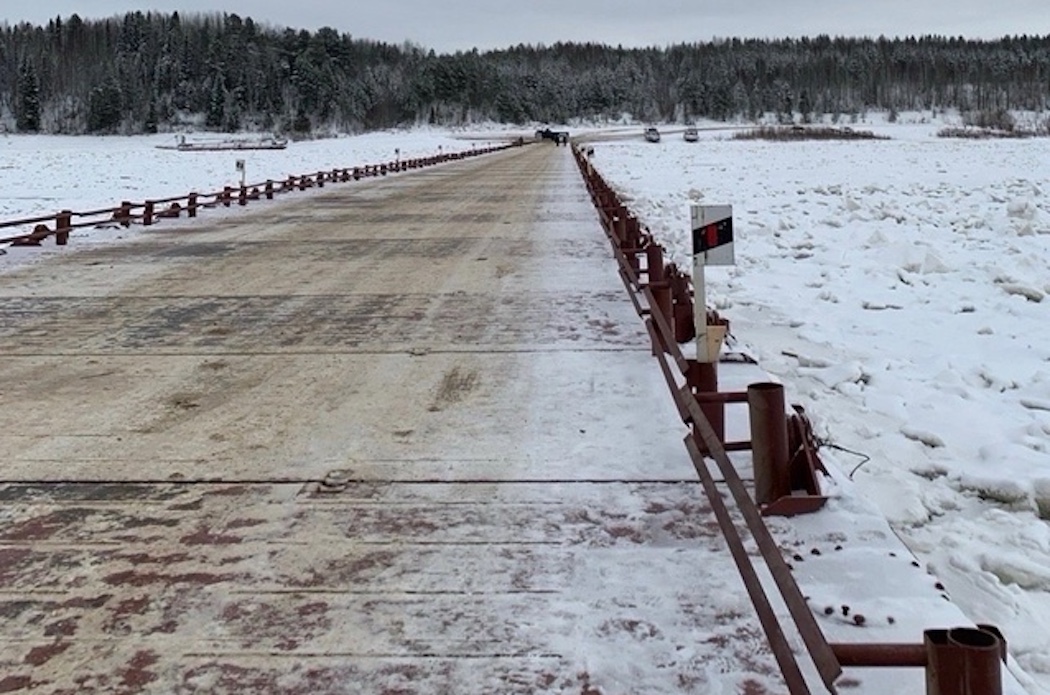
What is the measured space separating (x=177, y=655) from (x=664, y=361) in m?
3.42

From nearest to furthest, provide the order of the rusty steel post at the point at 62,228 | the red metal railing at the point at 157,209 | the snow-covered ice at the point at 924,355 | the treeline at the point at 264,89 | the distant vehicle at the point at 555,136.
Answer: the snow-covered ice at the point at 924,355 < the red metal railing at the point at 157,209 < the rusty steel post at the point at 62,228 < the distant vehicle at the point at 555,136 < the treeline at the point at 264,89

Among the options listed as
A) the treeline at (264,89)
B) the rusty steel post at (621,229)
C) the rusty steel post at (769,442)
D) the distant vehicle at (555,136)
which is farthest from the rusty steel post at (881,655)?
the treeline at (264,89)

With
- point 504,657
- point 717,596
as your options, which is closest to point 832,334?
point 717,596

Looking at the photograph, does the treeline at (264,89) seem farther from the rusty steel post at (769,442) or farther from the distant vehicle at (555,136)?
the rusty steel post at (769,442)

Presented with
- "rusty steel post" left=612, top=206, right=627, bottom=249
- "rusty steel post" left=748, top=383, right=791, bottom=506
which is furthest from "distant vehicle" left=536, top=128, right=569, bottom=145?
"rusty steel post" left=748, top=383, right=791, bottom=506

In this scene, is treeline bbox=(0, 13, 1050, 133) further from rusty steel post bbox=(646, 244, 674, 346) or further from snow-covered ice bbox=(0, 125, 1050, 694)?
rusty steel post bbox=(646, 244, 674, 346)

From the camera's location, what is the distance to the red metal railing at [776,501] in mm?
2100

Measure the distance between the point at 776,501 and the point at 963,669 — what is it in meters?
2.01

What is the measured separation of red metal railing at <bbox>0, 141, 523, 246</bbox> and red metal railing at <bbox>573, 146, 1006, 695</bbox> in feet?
33.8

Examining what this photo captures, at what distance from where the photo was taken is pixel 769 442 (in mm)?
4023

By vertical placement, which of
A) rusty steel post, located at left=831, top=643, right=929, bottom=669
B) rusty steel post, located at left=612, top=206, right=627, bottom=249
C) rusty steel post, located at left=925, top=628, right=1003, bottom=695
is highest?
rusty steel post, located at left=612, top=206, right=627, bottom=249

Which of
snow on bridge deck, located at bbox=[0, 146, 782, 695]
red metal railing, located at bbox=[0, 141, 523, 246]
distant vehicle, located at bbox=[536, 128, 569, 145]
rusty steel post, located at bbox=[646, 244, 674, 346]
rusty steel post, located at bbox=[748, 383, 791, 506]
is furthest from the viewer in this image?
distant vehicle, located at bbox=[536, 128, 569, 145]

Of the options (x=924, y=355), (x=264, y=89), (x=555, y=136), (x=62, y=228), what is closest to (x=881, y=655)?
(x=924, y=355)

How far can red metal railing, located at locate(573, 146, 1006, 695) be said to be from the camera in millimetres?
2100
